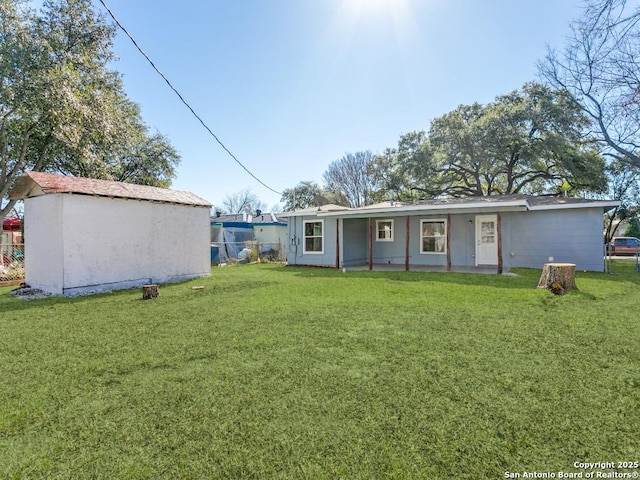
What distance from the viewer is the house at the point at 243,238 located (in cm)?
1725

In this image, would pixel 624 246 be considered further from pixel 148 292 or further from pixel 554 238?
pixel 148 292

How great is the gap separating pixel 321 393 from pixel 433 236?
11118 millimetres

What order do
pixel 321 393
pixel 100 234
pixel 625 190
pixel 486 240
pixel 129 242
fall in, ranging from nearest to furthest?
1. pixel 321 393
2. pixel 100 234
3. pixel 129 242
4. pixel 486 240
5. pixel 625 190

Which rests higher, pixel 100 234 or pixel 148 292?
pixel 100 234

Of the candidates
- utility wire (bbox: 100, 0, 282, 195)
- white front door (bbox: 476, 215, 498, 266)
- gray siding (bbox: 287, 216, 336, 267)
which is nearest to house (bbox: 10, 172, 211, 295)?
utility wire (bbox: 100, 0, 282, 195)

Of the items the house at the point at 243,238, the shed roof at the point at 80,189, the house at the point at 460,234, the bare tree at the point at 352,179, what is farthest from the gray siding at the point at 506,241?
the bare tree at the point at 352,179

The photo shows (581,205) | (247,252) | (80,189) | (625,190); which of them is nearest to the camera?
(80,189)

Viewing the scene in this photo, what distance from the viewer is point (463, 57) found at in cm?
1137

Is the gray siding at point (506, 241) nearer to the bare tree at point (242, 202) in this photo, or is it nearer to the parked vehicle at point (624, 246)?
the parked vehicle at point (624, 246)

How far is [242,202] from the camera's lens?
56219mm

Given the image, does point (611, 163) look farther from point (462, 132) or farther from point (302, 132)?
point (302, 132)

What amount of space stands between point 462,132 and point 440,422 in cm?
1962

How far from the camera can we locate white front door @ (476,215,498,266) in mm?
12117

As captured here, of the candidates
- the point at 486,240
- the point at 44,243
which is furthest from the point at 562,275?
the point at 44,243
